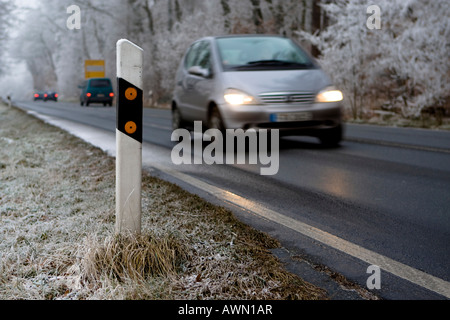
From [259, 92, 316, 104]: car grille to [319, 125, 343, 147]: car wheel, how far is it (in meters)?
0.91

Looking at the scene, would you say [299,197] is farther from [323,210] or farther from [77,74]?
[77,74]

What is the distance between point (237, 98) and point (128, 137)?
197 inches

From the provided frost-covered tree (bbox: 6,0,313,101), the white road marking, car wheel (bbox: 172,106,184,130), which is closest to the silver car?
car wheel (bbox: 172,106,184,130)

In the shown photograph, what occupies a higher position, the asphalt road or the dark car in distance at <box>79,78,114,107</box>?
the dark car in distance at <box>79,78,114,107</box>

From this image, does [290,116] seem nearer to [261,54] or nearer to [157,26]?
[261,54]

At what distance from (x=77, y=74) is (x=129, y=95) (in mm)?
63233

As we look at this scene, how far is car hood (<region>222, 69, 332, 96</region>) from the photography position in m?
7.61

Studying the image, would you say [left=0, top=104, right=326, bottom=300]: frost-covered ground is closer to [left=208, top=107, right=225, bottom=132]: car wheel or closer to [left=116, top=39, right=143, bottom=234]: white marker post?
[left=116, top=39, right=143, bottom=234]: white marker post

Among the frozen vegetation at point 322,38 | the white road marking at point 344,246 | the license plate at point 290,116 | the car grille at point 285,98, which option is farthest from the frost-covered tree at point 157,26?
the white road marking at point 344,246

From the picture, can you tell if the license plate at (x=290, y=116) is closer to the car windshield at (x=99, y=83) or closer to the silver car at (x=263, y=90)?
the silver car at (x=263, y=90)

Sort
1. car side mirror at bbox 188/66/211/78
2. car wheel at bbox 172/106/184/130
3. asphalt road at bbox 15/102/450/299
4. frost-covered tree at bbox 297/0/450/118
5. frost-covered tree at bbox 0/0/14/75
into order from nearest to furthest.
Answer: asphalt road at bbox 15/102/450/299 → car side mirror at bbox 188/66/211/78 → car wheel at bbox 172/106/184/130 → frost-covered tree at bbox 297/0/450/118 → frost-covered tree at bbox 0/0/14/75

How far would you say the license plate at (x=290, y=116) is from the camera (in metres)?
7.51

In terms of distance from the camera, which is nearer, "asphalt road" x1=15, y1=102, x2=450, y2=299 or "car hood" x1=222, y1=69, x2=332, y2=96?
"asphalt road" x1=15, y1=102, x2=450, y2=299

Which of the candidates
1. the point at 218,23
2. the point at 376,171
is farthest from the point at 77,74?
the point at 376,171
